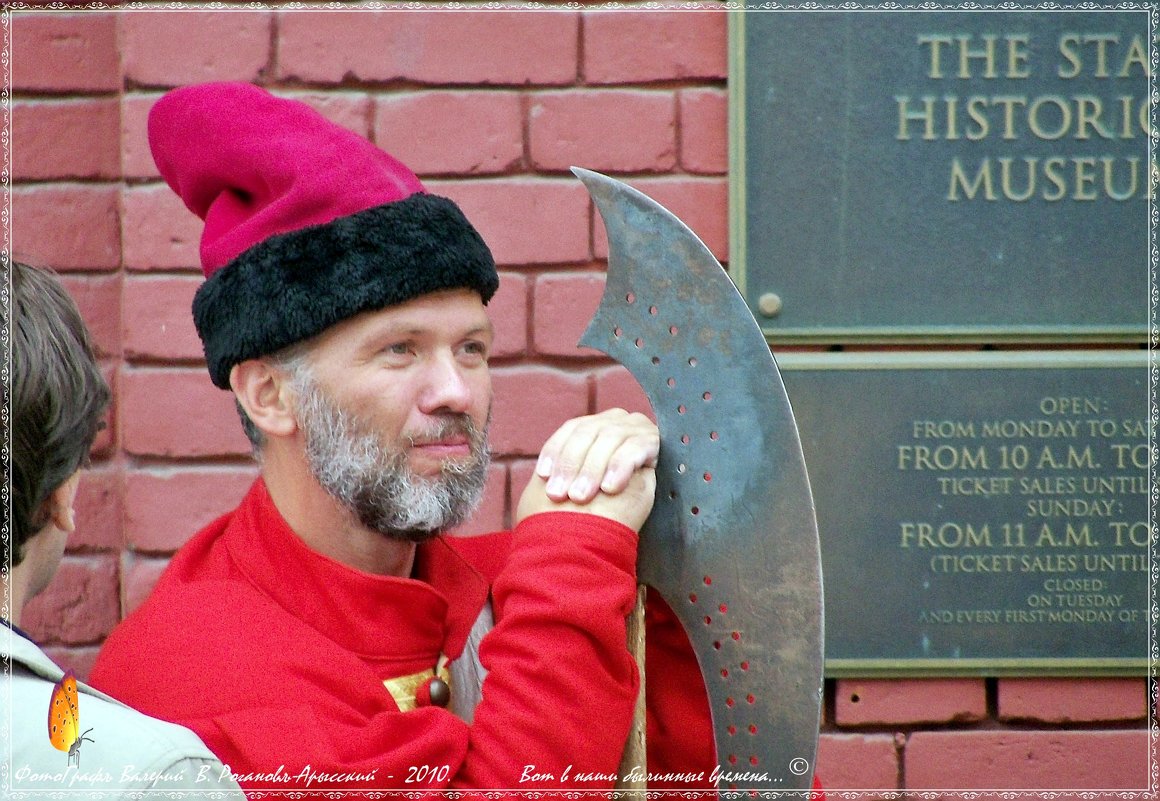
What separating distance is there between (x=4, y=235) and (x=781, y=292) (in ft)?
4.34

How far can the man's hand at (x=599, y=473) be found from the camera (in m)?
1.30

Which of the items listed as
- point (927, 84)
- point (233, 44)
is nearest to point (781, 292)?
point (927, 84)

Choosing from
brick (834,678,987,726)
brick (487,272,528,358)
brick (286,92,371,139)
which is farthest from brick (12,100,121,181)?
brick (834,678,987,726)

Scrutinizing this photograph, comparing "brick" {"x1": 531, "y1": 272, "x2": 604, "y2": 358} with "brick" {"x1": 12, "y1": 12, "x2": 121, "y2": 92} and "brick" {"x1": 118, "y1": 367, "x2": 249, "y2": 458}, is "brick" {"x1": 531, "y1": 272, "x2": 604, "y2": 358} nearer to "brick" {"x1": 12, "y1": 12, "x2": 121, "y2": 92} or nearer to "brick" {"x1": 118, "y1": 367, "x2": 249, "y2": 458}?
"brick" {"x1": 118, "y1": 367, "x2": 249, "y2": 458}

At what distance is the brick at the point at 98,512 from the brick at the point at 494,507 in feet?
1.92

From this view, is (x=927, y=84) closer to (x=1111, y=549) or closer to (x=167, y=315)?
(x=1111, y=549)

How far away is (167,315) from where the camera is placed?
1.93 metres

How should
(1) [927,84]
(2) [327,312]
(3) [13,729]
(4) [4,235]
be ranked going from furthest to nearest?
(4) [4,235] → (1) [927,84] → (2) [327,312] → (3) [13,729]

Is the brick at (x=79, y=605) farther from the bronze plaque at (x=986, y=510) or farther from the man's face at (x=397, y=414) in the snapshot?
the bronze plaque at (x=986, y=510)

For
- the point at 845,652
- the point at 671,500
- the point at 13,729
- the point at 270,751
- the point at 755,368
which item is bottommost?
the point at 845,652

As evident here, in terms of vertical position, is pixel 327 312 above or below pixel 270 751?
above

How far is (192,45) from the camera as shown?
1.91 metres

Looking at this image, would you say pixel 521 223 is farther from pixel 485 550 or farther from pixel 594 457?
pixel 594 457

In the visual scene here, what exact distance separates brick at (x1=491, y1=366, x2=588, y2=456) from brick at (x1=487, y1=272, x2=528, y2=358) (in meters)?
0.04
